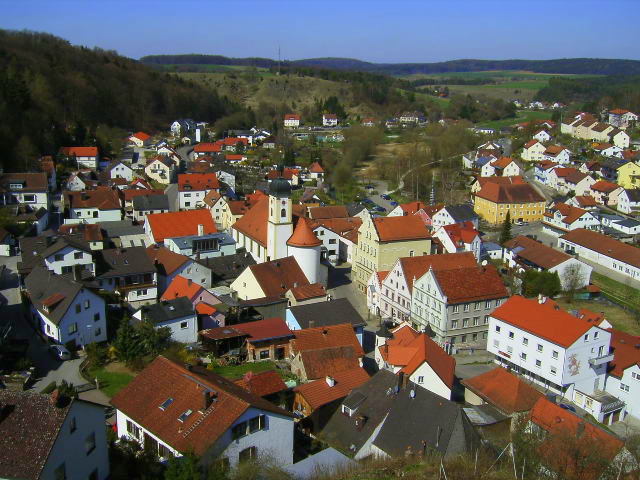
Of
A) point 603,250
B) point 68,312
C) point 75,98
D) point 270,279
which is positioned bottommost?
point 603,250

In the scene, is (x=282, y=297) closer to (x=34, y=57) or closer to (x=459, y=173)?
(x=459, y=173)

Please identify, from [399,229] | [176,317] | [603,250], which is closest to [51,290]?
[176,317]

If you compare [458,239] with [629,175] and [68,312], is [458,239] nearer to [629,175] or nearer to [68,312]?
[68,312]

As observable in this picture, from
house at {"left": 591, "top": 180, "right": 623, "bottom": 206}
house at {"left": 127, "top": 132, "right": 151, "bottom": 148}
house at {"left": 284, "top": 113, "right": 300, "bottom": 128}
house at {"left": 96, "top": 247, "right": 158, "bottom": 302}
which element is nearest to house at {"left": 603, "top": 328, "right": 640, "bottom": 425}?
house at {"left": 96, "top": 247, "right": 158, "bottom": 302}

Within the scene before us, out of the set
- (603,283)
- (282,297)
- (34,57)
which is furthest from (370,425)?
(34,57)

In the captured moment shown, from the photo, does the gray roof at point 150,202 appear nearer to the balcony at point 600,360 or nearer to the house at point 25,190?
the house at point 25,190

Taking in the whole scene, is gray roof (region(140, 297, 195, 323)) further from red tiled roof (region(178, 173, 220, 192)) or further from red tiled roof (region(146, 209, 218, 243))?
red tiled roof (region(178, 173, 220, 192))
